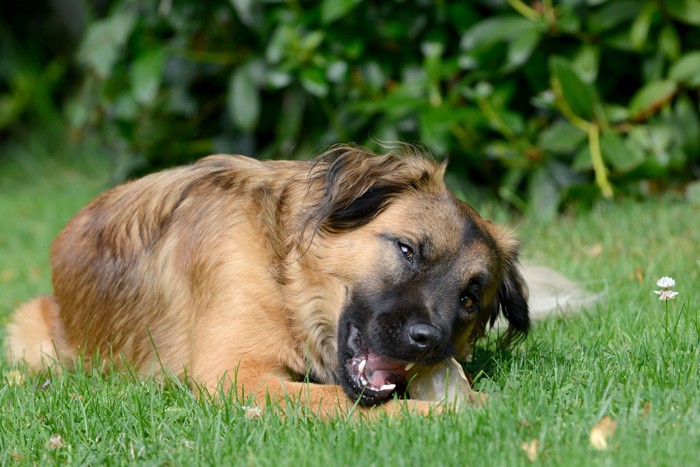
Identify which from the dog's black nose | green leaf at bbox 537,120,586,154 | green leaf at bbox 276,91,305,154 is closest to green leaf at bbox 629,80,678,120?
green leaf at bbox 537,120,586,154

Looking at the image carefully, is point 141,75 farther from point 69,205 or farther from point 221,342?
point 221,342

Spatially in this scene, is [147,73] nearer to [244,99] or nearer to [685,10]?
[244,99]

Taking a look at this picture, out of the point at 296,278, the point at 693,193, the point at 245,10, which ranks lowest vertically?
the point at 693,193

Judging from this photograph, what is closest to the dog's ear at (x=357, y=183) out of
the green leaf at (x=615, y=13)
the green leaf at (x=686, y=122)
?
the green leaf at (x=615, y=13)

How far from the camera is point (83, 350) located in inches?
175

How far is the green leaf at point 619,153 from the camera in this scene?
21.4ft

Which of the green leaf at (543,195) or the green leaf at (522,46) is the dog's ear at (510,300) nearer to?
the green leaf at (522,46)

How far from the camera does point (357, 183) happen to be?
393cm

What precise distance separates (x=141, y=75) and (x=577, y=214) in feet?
11.4

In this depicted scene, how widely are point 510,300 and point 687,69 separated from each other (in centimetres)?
314

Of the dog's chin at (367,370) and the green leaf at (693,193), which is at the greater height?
the dog's chin at (367,370)

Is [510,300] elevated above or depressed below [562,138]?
above

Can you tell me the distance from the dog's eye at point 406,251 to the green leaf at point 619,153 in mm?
3225

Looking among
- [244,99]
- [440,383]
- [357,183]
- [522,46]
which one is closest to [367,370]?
[440,383]
